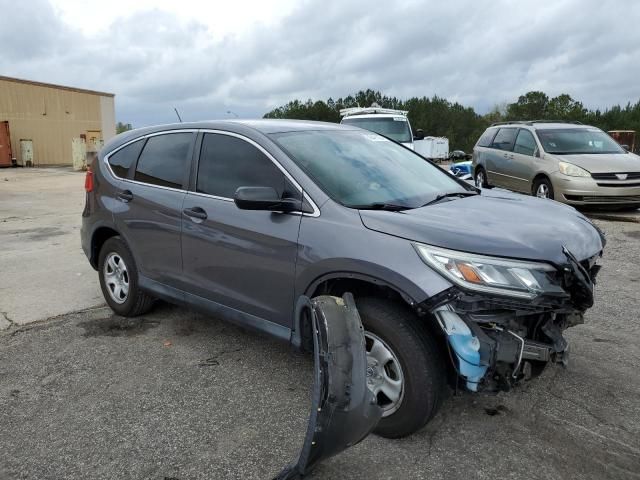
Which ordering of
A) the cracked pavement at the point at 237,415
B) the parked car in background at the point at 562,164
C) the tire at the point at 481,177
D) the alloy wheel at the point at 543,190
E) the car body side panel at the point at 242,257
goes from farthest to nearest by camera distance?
1. the tire at the point at 481,177
2. the alloy wheel at the point at 543,190
3. the parked car in background at the point at 562,164
4. the car body side panel at the point at 242,257
5. the cracked pavement at the point at 237,415

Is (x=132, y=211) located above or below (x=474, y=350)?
above

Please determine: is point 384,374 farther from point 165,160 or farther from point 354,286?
point 165,160

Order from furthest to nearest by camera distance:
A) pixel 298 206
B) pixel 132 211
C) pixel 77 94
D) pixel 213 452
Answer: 1. pixel 77 94
2. pixel 132 211
3. pixel 298 206
4. pixel 213 452

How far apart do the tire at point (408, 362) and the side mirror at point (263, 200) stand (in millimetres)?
758

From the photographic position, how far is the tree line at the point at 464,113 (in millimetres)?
45750

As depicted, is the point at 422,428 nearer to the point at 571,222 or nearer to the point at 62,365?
the point at 571,222

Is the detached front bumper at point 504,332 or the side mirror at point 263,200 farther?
the side mirror at point 263,200

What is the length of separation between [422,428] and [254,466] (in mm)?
916

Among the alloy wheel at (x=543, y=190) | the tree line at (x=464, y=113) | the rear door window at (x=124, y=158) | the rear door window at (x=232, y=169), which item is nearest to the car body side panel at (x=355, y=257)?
the rear door window at (x=232, y=169)

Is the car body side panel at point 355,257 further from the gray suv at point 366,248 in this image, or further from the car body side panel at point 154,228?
the car body side panel at point 154,228

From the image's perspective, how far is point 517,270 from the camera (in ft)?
8.52

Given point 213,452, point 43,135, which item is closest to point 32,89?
point 43,135

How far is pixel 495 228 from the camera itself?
2822 millimetres

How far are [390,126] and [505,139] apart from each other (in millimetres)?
5249
